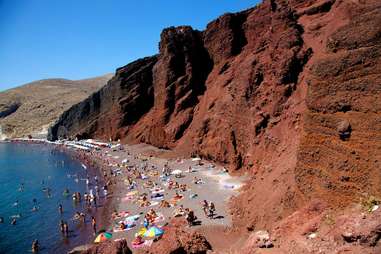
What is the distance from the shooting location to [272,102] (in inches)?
1312

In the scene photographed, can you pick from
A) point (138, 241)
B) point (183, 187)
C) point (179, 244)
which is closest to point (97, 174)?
point (183, 187)

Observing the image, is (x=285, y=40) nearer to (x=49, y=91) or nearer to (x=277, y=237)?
(x=277, y=237)

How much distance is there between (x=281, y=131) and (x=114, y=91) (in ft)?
195

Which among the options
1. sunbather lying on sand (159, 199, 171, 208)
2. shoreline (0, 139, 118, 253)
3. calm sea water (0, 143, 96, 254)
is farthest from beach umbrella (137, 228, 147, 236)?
sunbather lying on sand (159, 199, 171, 208)

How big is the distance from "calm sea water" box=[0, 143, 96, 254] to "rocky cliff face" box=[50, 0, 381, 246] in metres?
13.6

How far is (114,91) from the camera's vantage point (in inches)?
3268

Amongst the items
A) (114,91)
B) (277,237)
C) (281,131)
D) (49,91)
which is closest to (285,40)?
(281,131)

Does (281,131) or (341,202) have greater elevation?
(281,131)

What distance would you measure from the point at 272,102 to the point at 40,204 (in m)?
28.0

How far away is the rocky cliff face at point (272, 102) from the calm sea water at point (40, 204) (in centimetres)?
1358

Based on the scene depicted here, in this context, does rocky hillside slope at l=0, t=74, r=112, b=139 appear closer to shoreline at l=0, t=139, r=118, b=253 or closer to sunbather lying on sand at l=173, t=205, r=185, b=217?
shoreline at l=0, t=139, r=118, b=253

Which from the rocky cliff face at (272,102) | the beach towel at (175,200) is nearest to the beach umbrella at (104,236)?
the beach towel at (175,200)

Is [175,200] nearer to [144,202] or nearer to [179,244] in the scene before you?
[144,202]

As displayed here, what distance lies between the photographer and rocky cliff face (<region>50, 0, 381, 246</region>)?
46.0 feet
